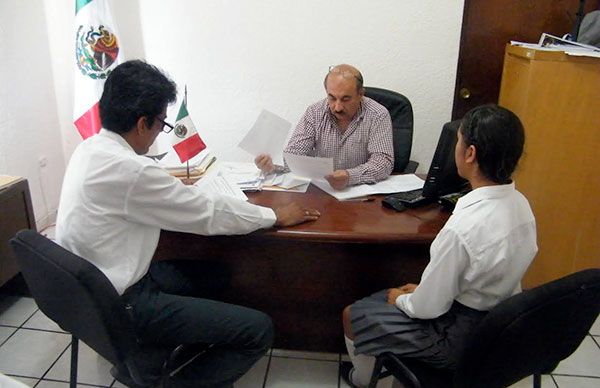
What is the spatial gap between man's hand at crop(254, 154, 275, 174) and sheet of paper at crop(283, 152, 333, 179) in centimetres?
10

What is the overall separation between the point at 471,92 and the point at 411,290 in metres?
1.76

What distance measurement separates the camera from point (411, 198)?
1792 millimetres

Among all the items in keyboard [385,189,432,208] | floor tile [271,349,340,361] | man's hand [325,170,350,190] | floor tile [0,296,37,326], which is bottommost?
floor tile [0,296,37,326]

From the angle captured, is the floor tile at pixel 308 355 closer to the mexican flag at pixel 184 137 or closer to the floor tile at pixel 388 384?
the floor tile at pixel 388 384

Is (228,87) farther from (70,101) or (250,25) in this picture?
(70,101)

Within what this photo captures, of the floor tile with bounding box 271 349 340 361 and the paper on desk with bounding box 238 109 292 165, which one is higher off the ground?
the paper on desk with bounding box 238 109 292 165

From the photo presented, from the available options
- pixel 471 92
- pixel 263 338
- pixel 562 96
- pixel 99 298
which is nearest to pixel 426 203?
pixel 263 338

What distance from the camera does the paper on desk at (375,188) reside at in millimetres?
1878

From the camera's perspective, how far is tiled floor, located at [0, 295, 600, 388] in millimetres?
1874

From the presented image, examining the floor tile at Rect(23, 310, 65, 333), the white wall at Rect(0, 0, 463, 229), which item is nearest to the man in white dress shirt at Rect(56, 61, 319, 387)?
the floor tile at Rect(23, 310, 65, 333)

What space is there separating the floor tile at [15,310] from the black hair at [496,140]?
216cm

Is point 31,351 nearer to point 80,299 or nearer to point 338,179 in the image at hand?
point 80,299

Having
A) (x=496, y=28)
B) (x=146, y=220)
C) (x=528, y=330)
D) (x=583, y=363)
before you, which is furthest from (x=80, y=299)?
(x=496, y=28)

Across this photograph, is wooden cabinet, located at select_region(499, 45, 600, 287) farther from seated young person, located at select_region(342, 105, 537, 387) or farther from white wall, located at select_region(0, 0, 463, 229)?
seated young person, located at select_region(342, 105, 537, 387)
